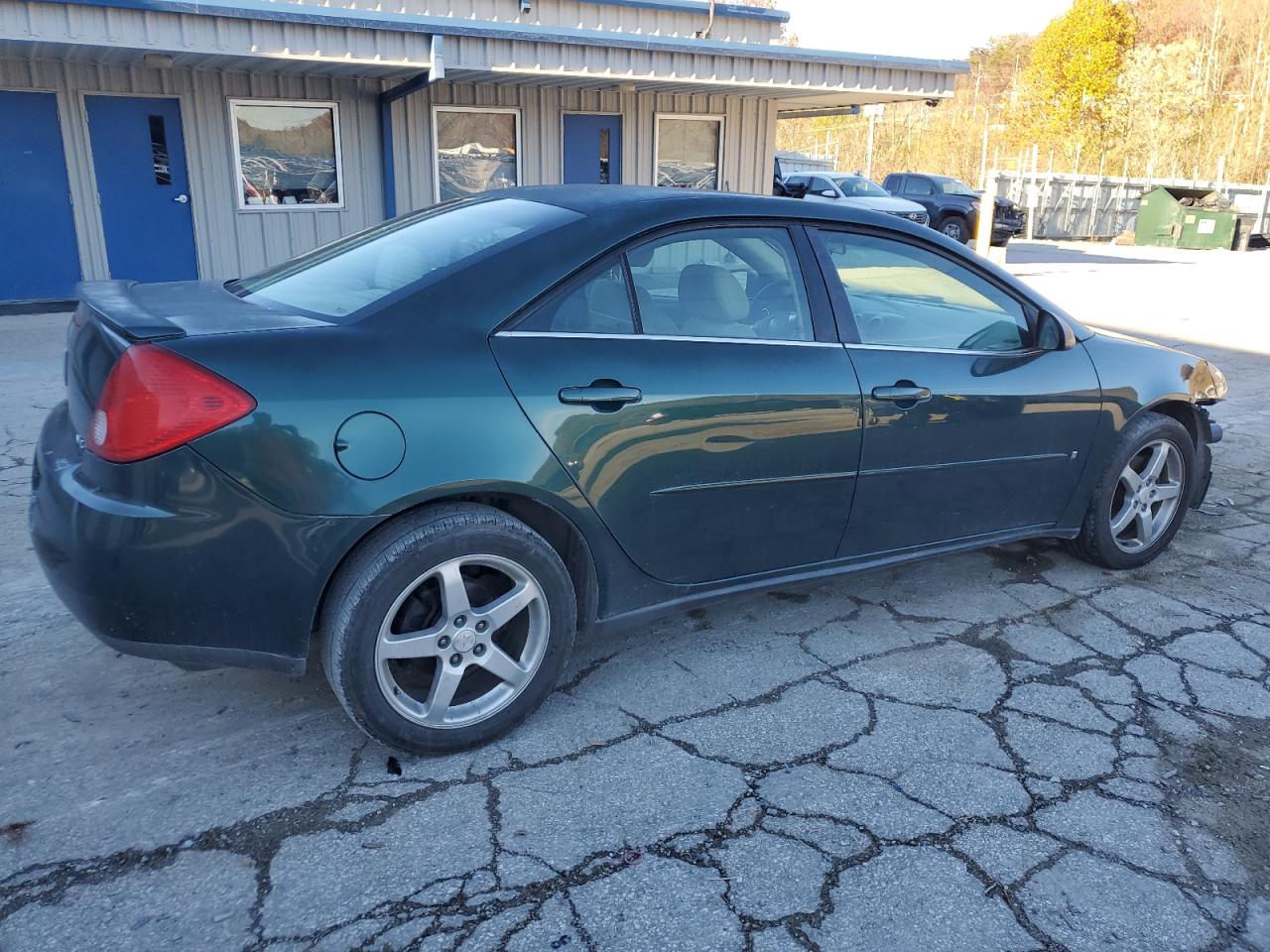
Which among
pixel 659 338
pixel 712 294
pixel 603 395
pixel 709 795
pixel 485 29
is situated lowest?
pixel 709 795

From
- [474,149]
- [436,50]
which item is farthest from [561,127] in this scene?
[436,50]

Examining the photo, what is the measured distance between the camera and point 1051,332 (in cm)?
380

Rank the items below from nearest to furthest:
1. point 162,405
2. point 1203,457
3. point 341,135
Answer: point 162,405
point 1203,457
point 341,135

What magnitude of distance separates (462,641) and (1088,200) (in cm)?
3197

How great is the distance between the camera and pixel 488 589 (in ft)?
9.25

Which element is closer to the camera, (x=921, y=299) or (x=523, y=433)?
(x=523, y=433)

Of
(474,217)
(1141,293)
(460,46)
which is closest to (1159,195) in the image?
(1141,293)

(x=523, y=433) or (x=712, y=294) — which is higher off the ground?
(x=712, y=294)

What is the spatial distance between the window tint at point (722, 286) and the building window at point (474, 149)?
9530 mm

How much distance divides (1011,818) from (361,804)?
169 cm

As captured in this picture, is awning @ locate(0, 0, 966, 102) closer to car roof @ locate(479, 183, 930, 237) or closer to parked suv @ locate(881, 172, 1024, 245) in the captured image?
car roof @ locate(479, 183, 930, 237)

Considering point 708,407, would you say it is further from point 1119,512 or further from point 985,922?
point 1119,512

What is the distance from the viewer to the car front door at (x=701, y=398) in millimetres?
2801

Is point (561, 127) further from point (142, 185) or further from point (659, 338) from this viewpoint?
point (659, 338)
